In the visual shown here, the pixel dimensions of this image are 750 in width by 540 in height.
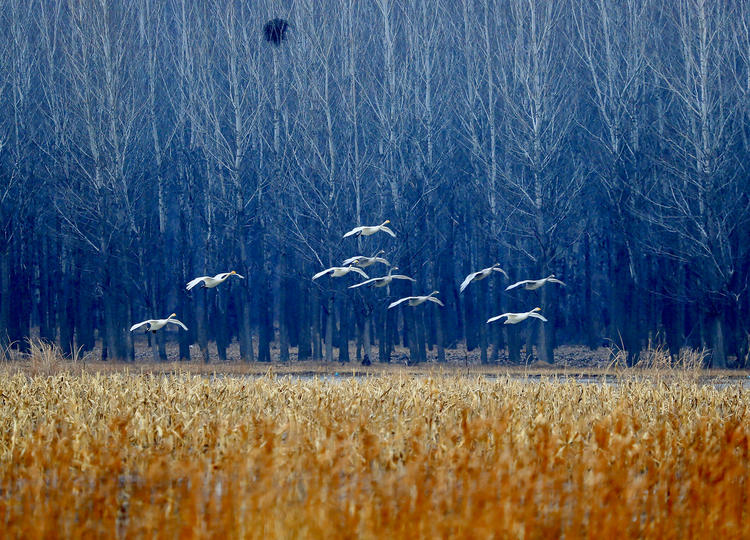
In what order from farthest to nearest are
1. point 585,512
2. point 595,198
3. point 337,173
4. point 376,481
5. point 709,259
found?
point 595,198 < point 337,173 < point 709,259 < point 376,481 < point 585,512

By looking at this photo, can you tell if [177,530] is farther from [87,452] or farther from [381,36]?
[381,36]

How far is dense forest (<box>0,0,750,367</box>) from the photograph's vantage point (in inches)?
982

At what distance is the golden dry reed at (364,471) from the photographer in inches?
193

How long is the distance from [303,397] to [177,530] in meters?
4.97

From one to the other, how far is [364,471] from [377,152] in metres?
23.1

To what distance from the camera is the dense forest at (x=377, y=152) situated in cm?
2495

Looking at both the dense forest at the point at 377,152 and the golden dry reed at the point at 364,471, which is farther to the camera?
the dense forest at the point at 377,152

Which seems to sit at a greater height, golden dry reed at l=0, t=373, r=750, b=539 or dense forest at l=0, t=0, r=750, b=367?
dense forest at l=0, t=0, r=750, b=367

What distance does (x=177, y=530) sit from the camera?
15.9 ft

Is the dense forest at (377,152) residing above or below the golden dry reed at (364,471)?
above

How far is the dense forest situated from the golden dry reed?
652 inches

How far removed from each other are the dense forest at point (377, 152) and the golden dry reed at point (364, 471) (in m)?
16.5

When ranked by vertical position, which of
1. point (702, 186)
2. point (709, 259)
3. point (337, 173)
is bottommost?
point (709, 259)

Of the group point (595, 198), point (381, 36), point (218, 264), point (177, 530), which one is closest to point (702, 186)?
point (595, 198)
